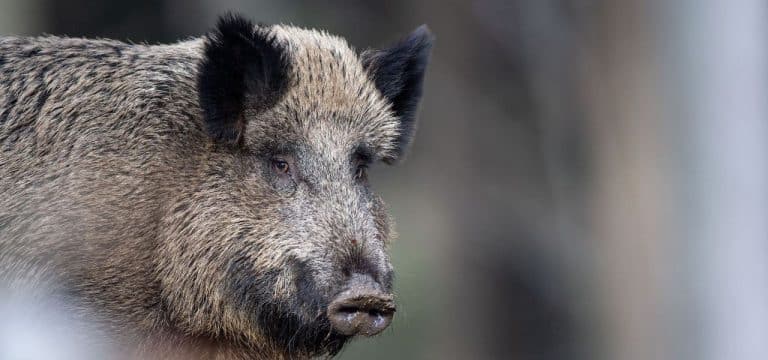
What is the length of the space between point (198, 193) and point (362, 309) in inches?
44.4

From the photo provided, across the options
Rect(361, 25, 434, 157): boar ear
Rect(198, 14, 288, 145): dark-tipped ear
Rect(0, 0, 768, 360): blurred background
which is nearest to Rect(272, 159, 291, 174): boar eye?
Rect(198, 14, 288, 145): dark-tipped ear

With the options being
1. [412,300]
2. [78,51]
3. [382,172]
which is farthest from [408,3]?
[78,51]

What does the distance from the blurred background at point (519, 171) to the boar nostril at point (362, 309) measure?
4308 millimetres

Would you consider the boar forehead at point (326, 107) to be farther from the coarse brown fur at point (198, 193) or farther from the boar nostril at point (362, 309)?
the boar nostril at point (362, 309)

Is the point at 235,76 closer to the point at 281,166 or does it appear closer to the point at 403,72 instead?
the point at 281,166

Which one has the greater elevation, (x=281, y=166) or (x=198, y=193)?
(x=281, y=166)

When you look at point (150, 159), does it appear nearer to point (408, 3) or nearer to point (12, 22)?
point (12, 22)

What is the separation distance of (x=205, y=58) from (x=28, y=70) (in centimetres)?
97

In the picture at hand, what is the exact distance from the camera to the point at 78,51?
6320 millimetres

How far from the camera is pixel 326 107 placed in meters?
5.90

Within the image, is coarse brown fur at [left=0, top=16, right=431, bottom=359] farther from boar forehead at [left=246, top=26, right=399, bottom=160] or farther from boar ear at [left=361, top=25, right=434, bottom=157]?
boar ear at [left=361, top=25, right=434, bottom=157]

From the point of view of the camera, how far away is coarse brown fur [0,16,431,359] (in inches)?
221

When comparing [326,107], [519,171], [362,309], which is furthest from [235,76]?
[519,171]

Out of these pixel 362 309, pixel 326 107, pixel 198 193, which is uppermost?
pixel 326 107
